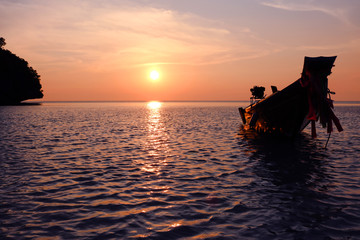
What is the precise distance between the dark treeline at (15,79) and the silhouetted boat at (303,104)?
113280mm

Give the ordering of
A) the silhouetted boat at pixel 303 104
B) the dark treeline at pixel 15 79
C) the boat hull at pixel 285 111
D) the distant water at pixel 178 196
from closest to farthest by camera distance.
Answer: the distant water at pixel 178 196 → the silhouetted boat at pixel 303 104 → the boat hull at pixel 285 111 → the dark treeline at pixel 15 79

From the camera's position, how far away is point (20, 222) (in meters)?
5.77

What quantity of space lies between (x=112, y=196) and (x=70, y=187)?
1.76 metres

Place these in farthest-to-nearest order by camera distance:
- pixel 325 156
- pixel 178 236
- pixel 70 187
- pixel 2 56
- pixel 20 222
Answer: pixel 2 56, pixel 325 156, pixel 70 187, pixel 20 222, pixel 178 236

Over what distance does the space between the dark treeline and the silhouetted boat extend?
113 metres

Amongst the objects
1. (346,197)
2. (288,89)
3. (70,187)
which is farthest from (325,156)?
(70,187)

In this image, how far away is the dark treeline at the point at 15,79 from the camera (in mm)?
104812

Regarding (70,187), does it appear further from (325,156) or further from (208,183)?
(325,156)

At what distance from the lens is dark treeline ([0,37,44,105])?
105m

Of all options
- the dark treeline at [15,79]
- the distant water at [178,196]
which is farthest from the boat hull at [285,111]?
the dark treeline at [15,79]

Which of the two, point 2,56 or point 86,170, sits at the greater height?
point 2,56

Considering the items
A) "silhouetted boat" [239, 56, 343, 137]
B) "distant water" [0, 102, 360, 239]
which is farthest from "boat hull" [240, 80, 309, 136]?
"distant water" [0, 102, 360, 239]

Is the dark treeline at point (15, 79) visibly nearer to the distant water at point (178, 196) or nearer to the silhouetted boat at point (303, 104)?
the distant water at point (178, 196)

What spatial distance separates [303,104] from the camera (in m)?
16.3
